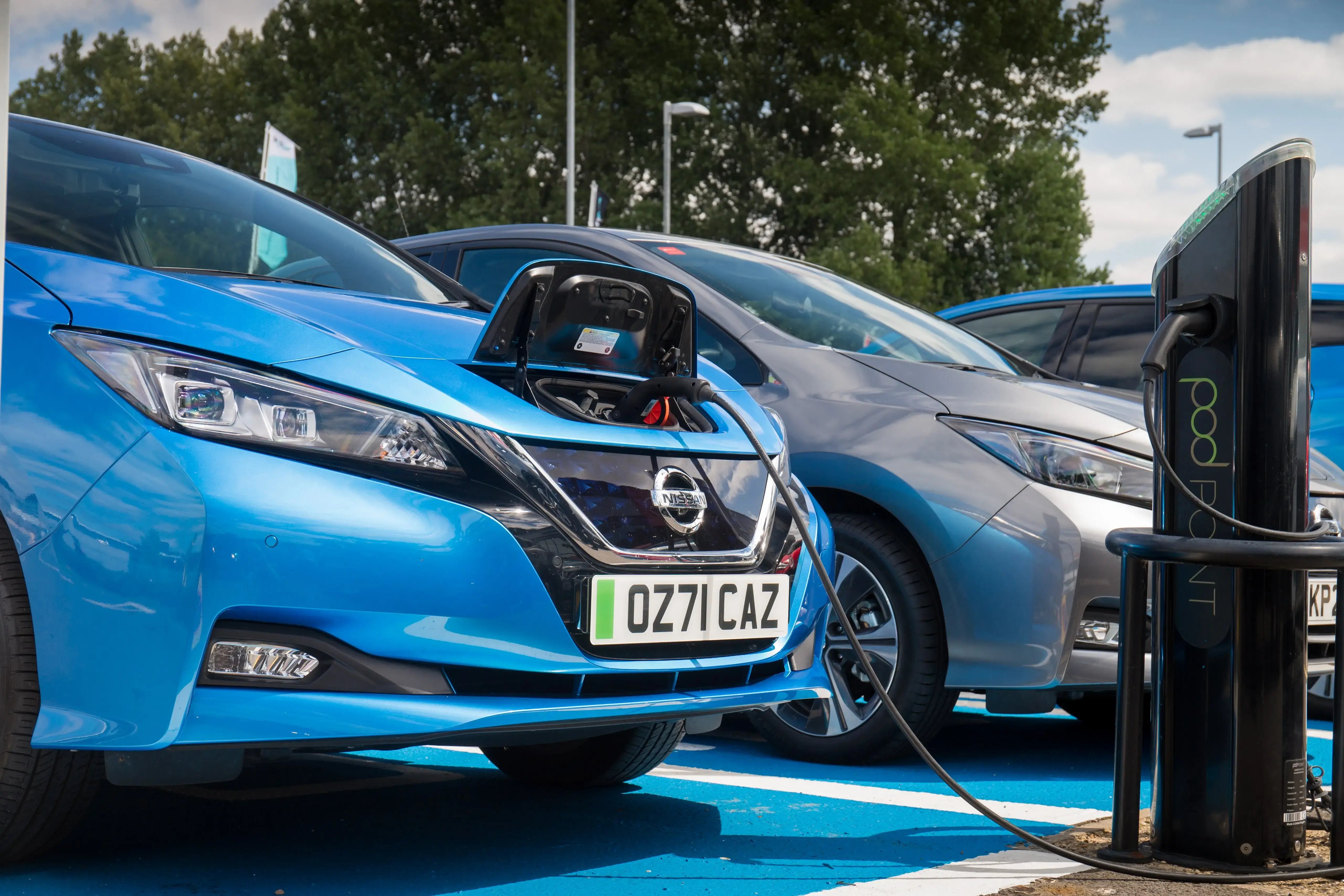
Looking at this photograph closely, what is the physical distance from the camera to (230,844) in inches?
119

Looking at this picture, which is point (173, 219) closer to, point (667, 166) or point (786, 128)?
point (667, 166)

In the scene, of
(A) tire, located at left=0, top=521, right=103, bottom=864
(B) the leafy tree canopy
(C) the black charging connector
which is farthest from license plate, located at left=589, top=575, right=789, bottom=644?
(B) the leafy tree canopy

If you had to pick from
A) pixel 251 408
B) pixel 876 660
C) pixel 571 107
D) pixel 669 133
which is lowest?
pixel 876 660

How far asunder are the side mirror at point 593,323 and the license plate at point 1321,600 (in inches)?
85.1

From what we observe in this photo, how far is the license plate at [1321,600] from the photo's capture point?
4.23 m

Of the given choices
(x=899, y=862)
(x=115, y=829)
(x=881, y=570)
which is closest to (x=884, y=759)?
(x=881, y=570)

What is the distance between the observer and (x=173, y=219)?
346 centimetres

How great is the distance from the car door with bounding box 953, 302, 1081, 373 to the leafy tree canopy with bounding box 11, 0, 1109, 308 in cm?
2317

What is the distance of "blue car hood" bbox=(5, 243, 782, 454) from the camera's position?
101 inches

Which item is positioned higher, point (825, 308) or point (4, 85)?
point (825, 308)

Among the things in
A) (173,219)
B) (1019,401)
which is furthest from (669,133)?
(173,219)

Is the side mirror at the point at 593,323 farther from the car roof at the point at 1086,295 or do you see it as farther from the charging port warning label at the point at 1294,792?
the car roof at the point at 1086,295

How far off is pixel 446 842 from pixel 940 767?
1059 millimetres

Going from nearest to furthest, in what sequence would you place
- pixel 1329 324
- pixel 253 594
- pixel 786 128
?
pixel 253 594, pixel 1329 324, pixel 786 128
